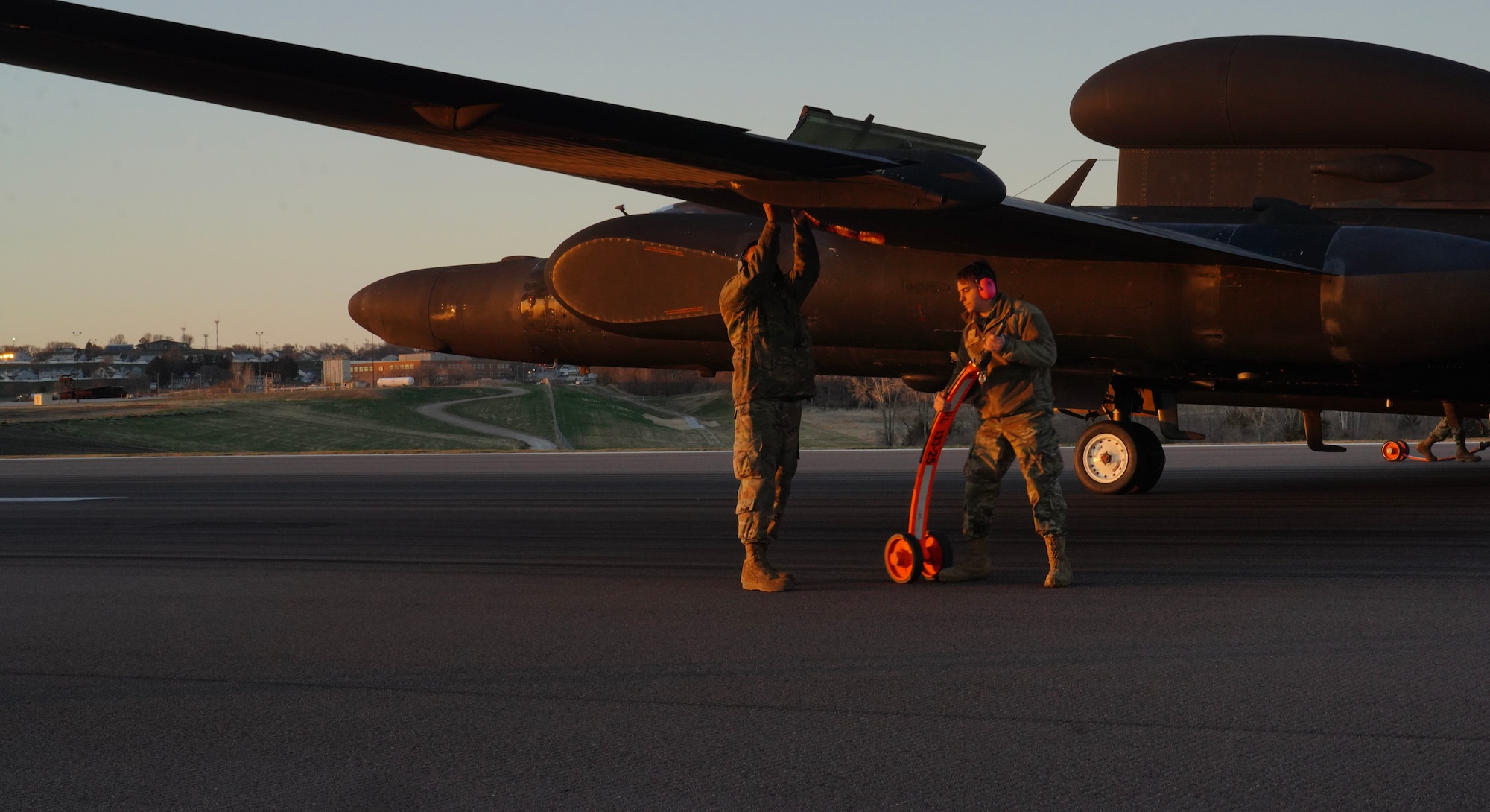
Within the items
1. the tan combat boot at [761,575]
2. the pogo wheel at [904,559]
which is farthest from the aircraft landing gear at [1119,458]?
the tan combat boot at [761,575]

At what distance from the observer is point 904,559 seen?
25.1ft

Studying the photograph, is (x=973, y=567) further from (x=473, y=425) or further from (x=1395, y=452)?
(x=473, y=425)

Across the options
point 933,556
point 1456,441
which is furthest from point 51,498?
point 1456,441

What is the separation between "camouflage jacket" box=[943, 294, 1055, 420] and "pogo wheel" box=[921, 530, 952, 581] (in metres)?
0.82

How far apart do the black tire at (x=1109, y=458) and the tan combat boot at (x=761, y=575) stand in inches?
284

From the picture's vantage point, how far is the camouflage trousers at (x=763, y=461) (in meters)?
7.51

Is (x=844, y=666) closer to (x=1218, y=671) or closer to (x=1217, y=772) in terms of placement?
(x=1218, y=671)

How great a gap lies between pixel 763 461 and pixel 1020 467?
5.07ft

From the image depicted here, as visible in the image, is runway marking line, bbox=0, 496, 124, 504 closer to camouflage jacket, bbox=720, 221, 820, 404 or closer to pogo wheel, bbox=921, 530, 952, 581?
camouflage jacket, bbox=720, 221, 820, 404

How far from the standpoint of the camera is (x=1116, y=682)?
4.95 meters

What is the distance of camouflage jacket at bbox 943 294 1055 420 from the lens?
24.4 feet

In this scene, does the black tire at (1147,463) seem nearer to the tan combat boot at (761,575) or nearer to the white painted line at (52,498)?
the tan combat boot at (761,575)

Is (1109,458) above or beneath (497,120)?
beneath

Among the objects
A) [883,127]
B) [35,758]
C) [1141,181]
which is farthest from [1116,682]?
[1141,181]
